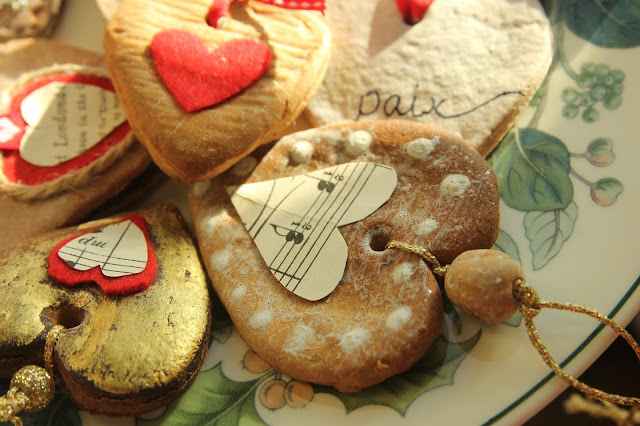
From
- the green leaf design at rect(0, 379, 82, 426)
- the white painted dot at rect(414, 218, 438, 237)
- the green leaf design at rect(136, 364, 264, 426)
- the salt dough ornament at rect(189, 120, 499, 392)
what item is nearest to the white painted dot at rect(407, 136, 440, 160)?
the salt dough ornament at rect(189, 120, 499, 392)

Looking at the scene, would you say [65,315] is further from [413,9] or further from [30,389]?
[413,9]

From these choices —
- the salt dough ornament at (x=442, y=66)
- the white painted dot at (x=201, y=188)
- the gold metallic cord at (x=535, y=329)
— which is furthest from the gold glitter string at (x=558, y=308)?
the white painted dot at (x=201, y=188)

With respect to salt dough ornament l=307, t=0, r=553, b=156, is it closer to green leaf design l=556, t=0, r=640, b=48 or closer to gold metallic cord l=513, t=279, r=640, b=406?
green leaf design l=556, t=0, r=640, b=48

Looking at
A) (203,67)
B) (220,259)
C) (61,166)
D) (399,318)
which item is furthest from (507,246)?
(61,166)

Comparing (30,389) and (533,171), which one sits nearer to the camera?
(30,389)

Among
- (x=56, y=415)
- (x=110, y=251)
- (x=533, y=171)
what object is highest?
(x=533, y=171)
